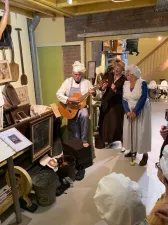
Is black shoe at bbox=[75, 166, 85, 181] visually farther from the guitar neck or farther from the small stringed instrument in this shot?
the guitar neck

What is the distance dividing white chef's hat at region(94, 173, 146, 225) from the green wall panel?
2889 mm

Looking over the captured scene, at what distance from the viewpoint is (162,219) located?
1.09 m

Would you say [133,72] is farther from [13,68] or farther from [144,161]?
[13,68]

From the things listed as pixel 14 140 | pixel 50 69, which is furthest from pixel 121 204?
pixel 50 69

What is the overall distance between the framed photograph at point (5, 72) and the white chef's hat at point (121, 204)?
227 cm

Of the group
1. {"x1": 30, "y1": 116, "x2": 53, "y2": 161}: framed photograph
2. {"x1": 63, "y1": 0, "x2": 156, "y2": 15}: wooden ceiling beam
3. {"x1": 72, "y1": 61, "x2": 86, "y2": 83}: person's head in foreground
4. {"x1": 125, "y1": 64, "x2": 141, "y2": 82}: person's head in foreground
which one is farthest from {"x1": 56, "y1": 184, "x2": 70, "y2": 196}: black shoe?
{"x1": 63, "y1": 0, "x2": 156, "y2": 15}: wooden ceiling beam

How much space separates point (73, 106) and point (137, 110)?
3.40 ft

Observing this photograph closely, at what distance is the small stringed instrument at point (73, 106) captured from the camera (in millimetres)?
3283

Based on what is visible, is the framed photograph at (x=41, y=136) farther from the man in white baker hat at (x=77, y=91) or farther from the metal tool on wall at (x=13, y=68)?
the metal tool on wall at (x=13, y=68)

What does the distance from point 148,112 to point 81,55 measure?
1.52m

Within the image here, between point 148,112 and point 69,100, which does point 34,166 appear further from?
point 148,112

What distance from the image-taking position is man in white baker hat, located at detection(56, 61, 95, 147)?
3.27 meters

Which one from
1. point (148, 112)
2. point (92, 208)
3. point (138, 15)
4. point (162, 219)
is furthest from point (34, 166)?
point (138, 15)

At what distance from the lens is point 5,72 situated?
9.48ft
